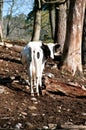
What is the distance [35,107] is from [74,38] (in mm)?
4185

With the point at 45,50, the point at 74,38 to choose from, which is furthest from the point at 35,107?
the point at 74,38

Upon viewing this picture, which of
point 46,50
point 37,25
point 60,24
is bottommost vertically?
point 37,25

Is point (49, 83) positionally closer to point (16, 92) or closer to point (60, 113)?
point (16, 92)

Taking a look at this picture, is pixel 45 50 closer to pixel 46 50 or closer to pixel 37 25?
pixel 46 50

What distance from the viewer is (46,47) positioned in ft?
35.6

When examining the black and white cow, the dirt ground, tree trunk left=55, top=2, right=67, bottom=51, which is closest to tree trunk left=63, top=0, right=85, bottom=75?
the dirt ground

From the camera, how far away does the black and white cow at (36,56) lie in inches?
425

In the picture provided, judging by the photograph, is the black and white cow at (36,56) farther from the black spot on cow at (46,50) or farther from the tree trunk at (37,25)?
the tree trunk at (37,25)

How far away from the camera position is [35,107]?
33.8 feet

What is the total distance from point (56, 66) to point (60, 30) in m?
3.52

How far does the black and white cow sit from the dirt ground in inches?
17.5

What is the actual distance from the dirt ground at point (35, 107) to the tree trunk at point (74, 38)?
1.64 ft

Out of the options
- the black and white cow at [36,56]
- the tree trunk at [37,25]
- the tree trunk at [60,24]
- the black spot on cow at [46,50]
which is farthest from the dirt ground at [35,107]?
the tree trunk at [37,25]

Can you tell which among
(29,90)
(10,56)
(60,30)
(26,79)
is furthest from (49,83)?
(60,30)
